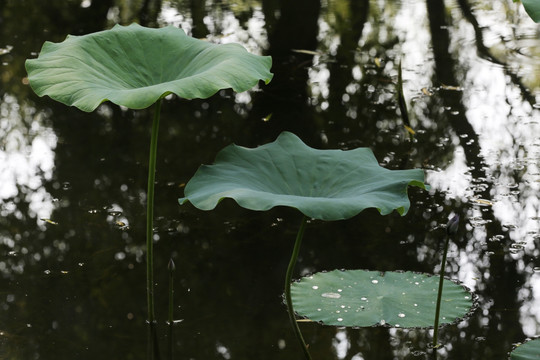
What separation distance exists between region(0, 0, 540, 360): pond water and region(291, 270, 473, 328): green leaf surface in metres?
0.06

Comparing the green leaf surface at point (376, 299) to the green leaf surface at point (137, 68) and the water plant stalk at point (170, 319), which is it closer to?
the water plant stalk at point (170, 319)

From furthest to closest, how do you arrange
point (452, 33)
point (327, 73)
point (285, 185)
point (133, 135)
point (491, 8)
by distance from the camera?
point (491, 8) < point (452, 33) < point (327, 73) < point (133, 135) < point (285, 185)

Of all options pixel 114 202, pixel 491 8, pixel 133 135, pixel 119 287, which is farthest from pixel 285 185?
pixel 491 8

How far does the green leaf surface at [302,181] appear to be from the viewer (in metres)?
2.14

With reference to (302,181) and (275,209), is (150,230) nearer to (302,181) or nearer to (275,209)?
(302,181)

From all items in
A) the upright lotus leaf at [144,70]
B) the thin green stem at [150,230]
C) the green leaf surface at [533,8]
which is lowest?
the thin green stem at [150,230]

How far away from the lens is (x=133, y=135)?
4031mm

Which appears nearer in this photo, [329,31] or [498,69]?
[498,69]

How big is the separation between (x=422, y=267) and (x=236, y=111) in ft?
5.48

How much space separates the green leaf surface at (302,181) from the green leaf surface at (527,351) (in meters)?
0.58

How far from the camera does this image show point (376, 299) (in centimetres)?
262

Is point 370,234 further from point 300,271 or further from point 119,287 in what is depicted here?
point 119,287

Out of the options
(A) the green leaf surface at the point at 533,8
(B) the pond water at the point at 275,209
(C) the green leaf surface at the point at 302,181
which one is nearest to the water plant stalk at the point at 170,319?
(B) the pond water at the point at 275,209

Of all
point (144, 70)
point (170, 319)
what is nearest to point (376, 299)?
point (170, 319)
